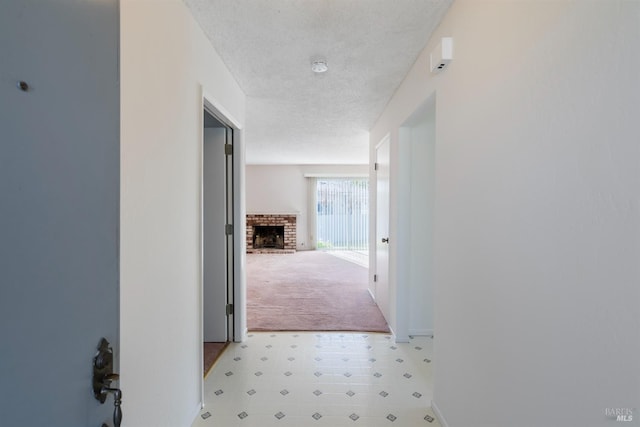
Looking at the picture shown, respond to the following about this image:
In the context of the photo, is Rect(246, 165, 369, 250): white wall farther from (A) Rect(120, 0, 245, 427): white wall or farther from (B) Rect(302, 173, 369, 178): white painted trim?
(A) Rect(120, 0, 245, 427): white wall

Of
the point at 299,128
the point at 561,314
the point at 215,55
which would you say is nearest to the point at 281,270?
the point at 299,128

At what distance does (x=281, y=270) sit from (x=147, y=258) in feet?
16.0

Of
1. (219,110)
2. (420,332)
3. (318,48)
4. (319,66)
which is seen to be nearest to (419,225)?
(420,332)

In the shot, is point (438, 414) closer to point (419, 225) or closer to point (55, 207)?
point (419, 225)

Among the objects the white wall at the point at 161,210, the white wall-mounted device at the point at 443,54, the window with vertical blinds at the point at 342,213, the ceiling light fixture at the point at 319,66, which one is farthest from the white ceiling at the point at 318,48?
the window with vertical blinds at the point at 342,213

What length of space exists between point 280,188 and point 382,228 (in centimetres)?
526

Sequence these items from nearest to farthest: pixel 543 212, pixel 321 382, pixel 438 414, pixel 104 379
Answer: pixel 104 379 < pixel 543 212 < pixel 438 414 < pixel 321 382

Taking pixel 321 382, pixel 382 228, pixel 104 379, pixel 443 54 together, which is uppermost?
pixel 443 54

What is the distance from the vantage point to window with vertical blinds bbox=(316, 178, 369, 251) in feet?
28.4

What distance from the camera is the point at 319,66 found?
2.28 m

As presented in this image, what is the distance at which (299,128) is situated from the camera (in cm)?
437

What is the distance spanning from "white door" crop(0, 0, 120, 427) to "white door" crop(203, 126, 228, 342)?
7.18ft

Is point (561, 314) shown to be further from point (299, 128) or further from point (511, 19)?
point (299, 128)

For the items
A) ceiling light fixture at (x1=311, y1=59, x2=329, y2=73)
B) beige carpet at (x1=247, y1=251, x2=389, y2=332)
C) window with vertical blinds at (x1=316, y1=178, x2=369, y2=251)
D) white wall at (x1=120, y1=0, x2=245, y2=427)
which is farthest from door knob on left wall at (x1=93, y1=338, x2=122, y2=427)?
window with vertical blinds at (x1=316, y1=178, x2=369, y2=251)
